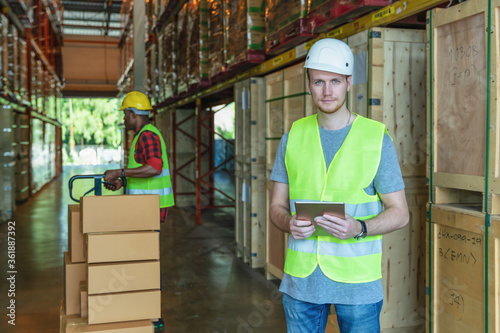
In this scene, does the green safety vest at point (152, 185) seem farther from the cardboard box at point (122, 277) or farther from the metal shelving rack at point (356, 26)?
the metal shelving rack at point (356, 26)

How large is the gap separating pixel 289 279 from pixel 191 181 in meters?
11.6

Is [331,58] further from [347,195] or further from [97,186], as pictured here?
[97,186]

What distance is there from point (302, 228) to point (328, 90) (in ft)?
1.98

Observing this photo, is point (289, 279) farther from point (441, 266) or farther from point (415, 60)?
point (415, 60)

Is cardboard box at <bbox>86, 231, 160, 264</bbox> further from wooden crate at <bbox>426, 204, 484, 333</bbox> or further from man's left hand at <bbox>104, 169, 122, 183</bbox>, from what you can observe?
wooden crate at <bbox>426, 204, 484, 333</bbox>

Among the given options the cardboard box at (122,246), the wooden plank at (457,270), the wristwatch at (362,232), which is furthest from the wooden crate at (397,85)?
the wristwatch at (362,232)

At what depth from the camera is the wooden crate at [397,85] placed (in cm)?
418

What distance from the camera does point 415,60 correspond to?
4309 mm

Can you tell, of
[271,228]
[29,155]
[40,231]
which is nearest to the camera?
[271,228]

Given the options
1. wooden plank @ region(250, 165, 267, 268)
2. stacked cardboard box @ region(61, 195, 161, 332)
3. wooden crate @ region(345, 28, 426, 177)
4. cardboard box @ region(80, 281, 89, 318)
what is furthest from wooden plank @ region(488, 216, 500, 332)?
wooden plank @ region(250, 165, 267, 268)

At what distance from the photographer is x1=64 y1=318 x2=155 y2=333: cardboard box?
4.07m

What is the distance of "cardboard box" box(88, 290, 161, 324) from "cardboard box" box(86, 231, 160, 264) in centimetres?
30

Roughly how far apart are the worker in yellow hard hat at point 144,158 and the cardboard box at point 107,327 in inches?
52.4

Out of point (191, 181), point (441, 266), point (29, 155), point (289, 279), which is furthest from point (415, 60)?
point (29, 155)
